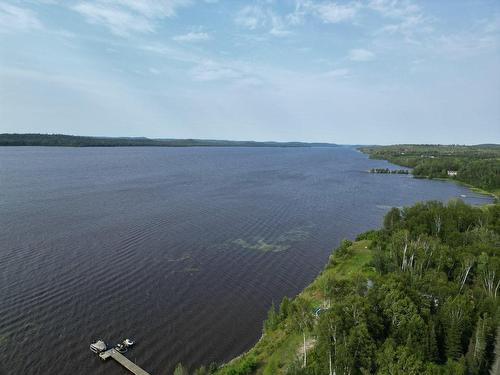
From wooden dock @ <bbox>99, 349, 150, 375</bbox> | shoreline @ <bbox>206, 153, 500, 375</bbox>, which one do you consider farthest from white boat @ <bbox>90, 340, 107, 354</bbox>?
shoreline @ <bbox>206, 153, 500, 375</bbox>

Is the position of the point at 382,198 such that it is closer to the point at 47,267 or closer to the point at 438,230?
the point at 438,230

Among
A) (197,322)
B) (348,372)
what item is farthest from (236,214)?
(348,372)

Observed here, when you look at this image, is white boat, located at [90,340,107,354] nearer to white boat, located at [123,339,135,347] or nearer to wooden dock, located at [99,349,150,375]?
wooden dock, located at [99,349,150,375]

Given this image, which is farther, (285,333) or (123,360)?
(285,333)

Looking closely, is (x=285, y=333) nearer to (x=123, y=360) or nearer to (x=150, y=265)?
(x=123, y=360)

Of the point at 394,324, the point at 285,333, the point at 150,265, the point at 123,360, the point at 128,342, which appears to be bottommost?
the point at 123,360

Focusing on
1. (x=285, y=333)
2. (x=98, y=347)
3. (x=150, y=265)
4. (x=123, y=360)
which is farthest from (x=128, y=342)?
(x=150, y=265)

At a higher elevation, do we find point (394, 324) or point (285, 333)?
point (394, 324)
